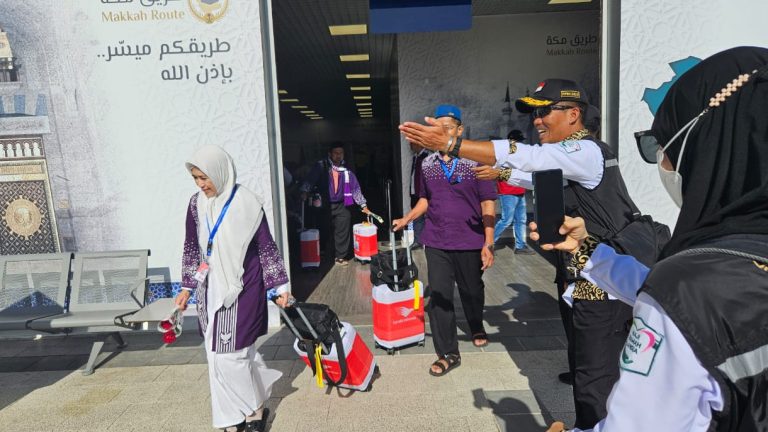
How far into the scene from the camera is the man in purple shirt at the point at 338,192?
8.02m

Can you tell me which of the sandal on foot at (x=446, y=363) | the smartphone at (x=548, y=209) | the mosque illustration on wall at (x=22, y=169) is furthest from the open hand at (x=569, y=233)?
the mosque illustration on wall at (x=22, y=169)

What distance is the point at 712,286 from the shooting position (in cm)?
87

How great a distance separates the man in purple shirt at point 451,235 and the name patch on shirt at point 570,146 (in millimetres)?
1638

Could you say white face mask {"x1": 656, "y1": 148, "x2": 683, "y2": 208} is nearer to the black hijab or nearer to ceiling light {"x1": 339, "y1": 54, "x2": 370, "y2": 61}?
the black hijab

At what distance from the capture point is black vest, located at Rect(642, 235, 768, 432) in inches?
33.9

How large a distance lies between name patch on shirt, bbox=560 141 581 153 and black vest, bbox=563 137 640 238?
21 centimetres

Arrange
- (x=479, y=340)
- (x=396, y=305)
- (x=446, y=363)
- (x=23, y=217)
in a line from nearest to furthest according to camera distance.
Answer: (x=446, y=363)
(x=396, y=305)
(x=479, y=340)
(x=23, y=217)

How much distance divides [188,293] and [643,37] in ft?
15.5

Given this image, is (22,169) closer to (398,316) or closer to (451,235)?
(398,316)

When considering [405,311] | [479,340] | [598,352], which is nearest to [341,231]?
[405,311]

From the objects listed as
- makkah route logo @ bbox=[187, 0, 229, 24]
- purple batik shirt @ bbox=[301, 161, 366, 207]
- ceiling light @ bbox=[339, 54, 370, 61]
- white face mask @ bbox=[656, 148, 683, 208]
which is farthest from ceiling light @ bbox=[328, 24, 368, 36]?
white face mask @ bbox=[656, 148, 683, 208]

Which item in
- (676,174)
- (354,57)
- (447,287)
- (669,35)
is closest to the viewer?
(676,174)

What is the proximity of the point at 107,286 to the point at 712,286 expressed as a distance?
16.7 feet

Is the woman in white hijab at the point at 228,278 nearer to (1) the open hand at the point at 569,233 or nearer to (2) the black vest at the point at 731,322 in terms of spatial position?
(1) the open hand at the point at 569,233
